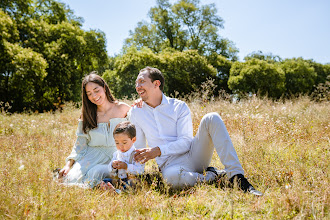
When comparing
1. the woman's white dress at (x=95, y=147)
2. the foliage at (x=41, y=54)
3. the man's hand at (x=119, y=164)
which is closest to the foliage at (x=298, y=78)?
the foliage at (x=41, y=54)

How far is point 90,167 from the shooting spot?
3309 mm

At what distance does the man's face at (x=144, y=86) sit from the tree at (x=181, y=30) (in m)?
26.0

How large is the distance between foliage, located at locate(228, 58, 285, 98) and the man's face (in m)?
20.8

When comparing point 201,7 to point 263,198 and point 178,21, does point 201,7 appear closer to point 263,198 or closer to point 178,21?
point 178,21

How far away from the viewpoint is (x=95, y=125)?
3561 millimetres

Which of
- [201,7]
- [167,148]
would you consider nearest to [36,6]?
[201,7]

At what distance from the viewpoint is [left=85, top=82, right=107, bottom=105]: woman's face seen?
11.4ft

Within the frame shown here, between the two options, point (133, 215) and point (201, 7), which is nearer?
point (133, 215)

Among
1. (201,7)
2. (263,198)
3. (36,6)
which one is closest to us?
(263,198)

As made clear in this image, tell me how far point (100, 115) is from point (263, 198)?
2.49 meters

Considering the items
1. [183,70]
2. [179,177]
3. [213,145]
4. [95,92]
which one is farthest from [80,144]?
[183,70]

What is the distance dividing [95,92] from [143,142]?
100 cm

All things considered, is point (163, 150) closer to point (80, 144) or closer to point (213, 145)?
point (213, 145)

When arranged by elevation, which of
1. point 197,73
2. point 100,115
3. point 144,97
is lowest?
point 100,115
